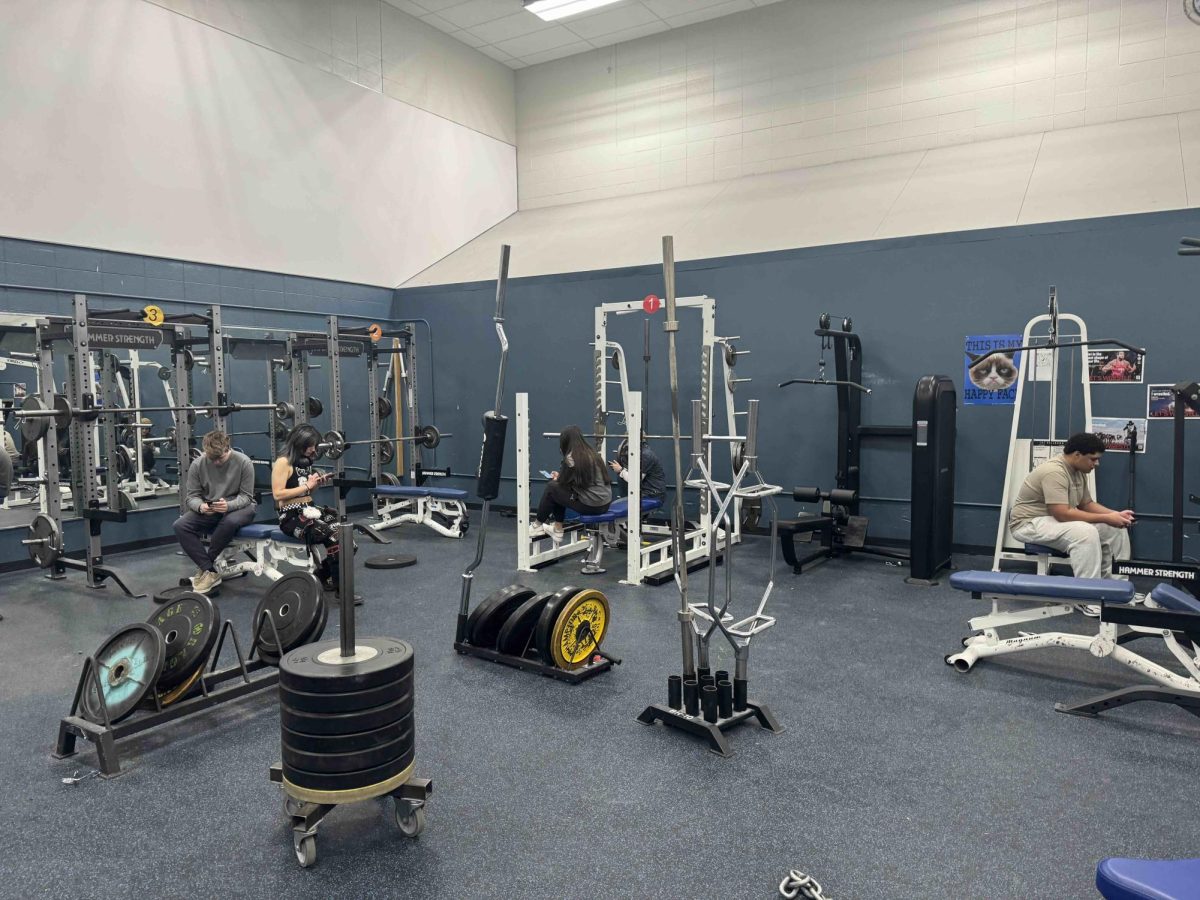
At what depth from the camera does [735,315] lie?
6.70 meters

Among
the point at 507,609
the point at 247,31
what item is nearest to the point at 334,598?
the point at 507,609

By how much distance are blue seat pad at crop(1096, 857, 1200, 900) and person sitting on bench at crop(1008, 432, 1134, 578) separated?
128 inches

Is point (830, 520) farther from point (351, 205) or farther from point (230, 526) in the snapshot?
point (351, 205)

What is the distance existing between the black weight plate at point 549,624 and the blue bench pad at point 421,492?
11.0 ft

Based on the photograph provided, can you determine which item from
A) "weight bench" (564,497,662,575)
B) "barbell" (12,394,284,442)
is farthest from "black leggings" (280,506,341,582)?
"weight bench" (564,497,662,575)

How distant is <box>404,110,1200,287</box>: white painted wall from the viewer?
562 cm

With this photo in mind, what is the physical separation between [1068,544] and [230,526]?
4956 millimetres

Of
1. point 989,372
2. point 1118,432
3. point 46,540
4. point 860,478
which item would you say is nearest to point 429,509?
point 46,540

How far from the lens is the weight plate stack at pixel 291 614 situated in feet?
10.1

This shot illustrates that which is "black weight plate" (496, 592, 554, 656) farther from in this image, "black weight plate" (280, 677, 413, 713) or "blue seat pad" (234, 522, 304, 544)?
"blue seat pad" (234, 522, 304, 544)

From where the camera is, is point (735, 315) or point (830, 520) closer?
point (830, 520)

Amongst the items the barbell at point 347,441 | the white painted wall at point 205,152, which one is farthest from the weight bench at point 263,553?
the white painted wall at point 205,152

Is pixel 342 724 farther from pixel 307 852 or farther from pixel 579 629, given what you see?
pixel 579 629

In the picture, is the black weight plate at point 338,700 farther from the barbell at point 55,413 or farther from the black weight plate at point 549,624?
the barbell at point 55,413
